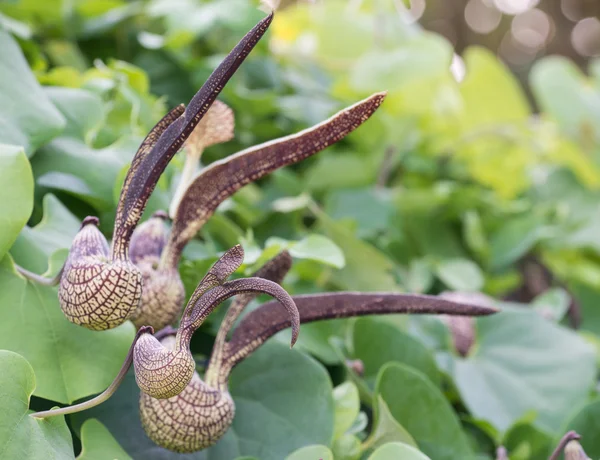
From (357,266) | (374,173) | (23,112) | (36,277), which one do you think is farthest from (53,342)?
(374,173)

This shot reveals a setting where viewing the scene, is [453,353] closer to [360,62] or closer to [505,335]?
[505,335]

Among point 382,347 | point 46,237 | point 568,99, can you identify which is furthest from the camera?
point 568,99

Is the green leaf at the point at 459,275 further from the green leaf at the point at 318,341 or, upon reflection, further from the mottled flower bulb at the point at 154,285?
the mottled flower bulb at the point at 154,285

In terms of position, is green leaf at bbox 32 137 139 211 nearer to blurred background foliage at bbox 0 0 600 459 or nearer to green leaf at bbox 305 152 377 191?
blurred background foliage at bbox 0 0 600 459

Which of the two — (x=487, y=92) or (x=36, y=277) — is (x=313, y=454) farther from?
(x=487, y=92)

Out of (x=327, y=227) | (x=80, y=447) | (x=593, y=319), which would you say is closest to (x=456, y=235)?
(x=593, y=319)

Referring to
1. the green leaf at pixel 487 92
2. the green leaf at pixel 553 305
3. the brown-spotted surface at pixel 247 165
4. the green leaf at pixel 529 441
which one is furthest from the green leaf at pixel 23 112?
the green leaf at pixel 487 92
